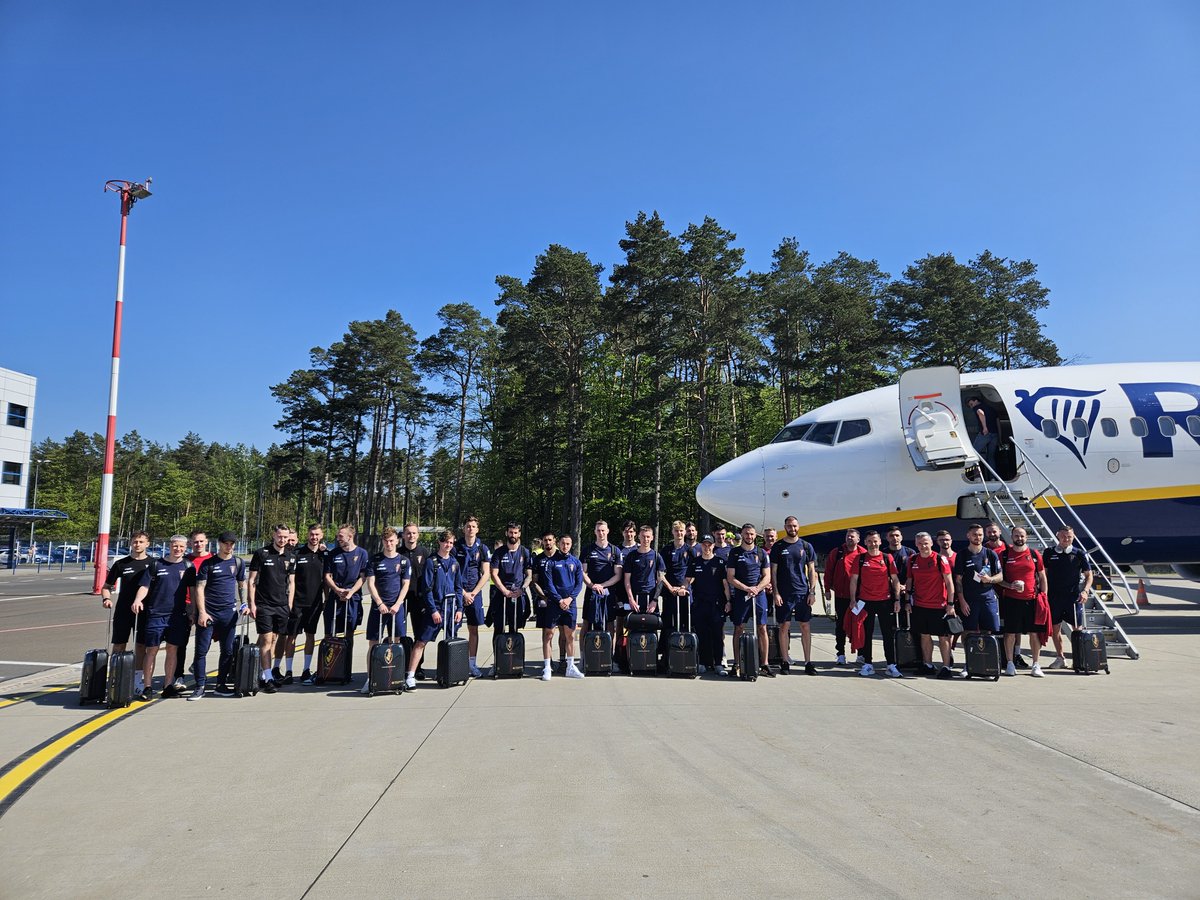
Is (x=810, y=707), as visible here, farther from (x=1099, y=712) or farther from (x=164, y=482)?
(x=164, y=482)

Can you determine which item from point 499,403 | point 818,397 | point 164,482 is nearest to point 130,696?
point 818,397

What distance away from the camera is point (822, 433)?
→ 1274 cm

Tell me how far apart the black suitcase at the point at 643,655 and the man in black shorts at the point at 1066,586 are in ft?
16.5

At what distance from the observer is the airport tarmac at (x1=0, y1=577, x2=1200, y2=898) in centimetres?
342

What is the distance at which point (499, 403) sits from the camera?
5431cm

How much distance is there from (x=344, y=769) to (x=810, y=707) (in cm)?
424

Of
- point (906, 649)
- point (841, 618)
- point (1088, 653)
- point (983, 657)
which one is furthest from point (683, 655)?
point (1088, 653)

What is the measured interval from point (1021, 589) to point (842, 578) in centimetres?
203

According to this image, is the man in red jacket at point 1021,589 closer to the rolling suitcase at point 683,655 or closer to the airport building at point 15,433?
the rolling suitcase at point 683,655

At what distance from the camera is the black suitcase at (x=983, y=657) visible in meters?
8.53

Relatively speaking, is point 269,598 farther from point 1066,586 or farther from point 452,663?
point 1066,586

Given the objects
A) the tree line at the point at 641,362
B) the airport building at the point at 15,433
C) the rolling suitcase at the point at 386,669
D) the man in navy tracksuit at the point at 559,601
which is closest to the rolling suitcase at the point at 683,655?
the man in navy tracksuit at the point at 559,601

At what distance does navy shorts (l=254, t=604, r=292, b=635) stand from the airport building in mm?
41271

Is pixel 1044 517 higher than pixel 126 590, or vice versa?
pixel 1044 517
